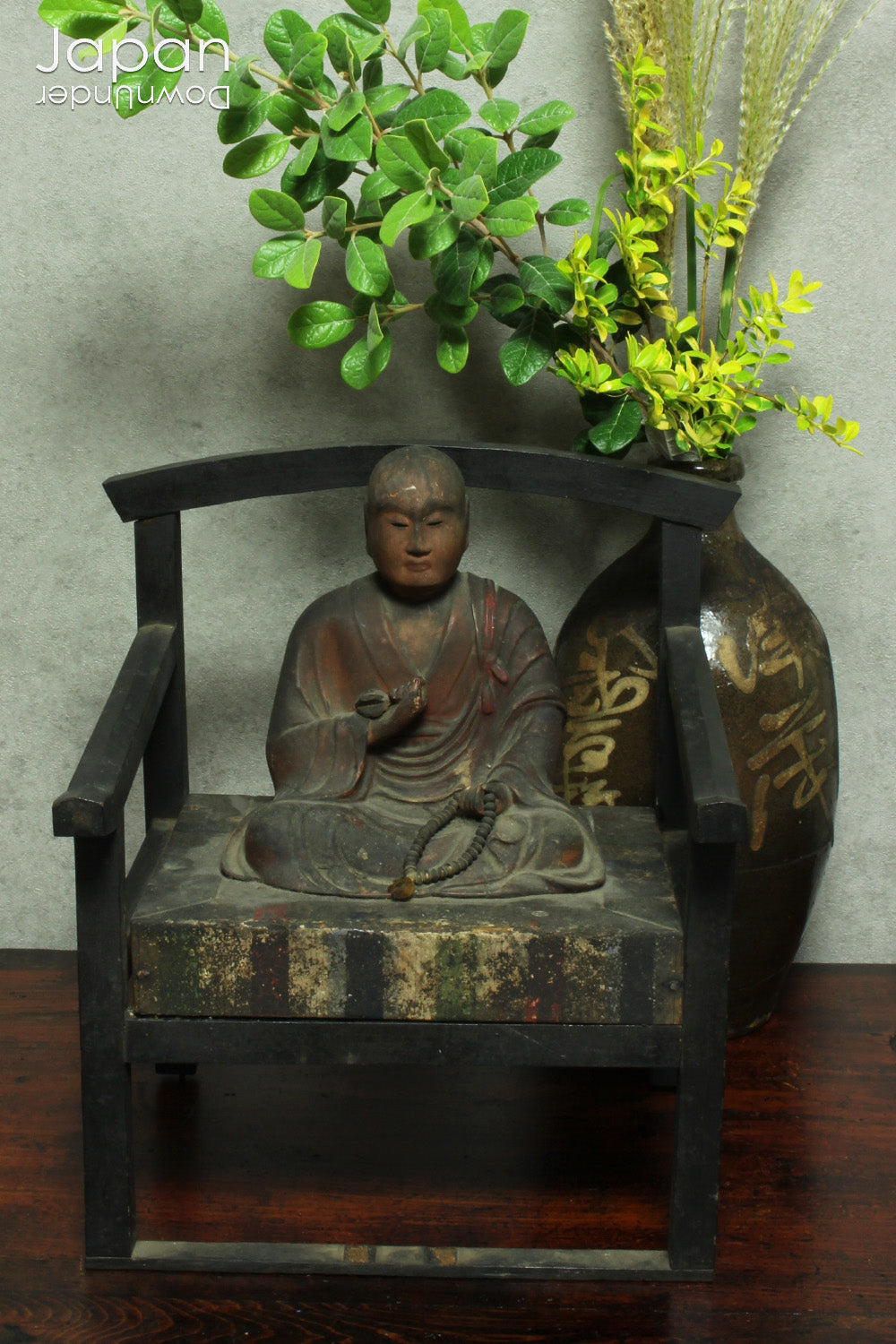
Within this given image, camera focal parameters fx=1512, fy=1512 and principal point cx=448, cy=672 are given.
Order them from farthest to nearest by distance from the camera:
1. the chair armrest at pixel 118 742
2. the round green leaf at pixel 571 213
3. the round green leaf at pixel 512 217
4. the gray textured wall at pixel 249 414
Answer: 1. the gray textured wall at pixel 249 414
2. the round green leaf at pixel 571 213
3. the round green leaf at pixel 512 217
4. the chair armrest at pixel 118 742

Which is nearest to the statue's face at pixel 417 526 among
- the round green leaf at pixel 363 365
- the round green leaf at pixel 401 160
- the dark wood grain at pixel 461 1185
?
the round green leaf at pixel 363 365

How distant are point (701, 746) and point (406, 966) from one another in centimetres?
42

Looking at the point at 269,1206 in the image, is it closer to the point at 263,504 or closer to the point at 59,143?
the point at 263,504

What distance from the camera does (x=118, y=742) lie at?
5.80 feet

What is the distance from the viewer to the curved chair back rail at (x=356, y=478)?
1.98 m

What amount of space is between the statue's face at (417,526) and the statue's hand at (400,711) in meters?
0.13

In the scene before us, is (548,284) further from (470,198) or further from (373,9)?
(373,9)

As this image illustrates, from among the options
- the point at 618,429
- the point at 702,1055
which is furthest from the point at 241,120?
the point at 702,1055

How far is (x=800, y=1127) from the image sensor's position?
2.11 m

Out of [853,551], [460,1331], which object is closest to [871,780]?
[853,551]

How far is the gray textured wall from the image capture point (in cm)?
226

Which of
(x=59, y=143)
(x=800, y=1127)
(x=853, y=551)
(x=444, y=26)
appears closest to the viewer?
(x=444, y=26)

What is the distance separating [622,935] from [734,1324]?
0.47 metres

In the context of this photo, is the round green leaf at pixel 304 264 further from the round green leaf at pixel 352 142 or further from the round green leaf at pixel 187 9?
the round green leaf at pixel 187 9
